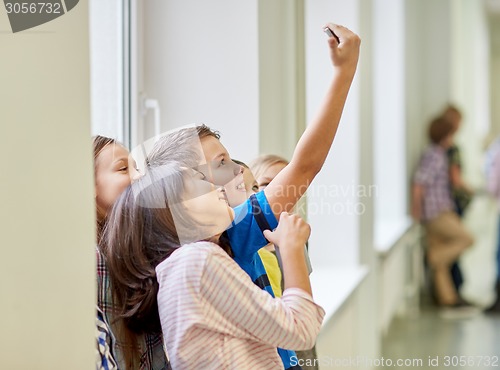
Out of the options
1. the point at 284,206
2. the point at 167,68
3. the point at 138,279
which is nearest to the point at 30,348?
the point at 138,279

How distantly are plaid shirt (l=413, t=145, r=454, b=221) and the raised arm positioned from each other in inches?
29.1

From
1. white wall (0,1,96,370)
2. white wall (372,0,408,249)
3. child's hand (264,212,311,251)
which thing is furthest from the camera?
white wall (372,0,408,249)

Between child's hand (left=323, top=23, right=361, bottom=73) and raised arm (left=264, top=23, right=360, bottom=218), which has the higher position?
child's hand (left=323, top=23, right=361, bottom=73)

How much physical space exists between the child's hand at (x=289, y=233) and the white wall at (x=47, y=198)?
239 millimetres

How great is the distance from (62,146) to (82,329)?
0.22m

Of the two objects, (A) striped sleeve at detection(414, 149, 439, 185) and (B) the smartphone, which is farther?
(A) striped sleeve at detection(414, 149, 439, 185)

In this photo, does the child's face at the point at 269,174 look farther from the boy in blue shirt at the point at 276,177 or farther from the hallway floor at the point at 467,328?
the hallway floor at the point at 467,328

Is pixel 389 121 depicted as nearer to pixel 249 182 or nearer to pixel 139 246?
pixel 249 182

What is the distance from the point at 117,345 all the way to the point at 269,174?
1.08 feet

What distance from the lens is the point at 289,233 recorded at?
103 centimetres

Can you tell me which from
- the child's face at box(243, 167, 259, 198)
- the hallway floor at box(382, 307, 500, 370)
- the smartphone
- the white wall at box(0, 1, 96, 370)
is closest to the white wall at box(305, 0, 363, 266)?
the smartphone

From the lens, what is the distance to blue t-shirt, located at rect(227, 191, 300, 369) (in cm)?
105

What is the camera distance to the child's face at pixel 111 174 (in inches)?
42.2

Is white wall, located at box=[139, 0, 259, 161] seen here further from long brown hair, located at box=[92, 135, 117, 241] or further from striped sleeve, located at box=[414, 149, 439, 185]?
striped sleeve, located at box=[414, 149, 439, 185]
